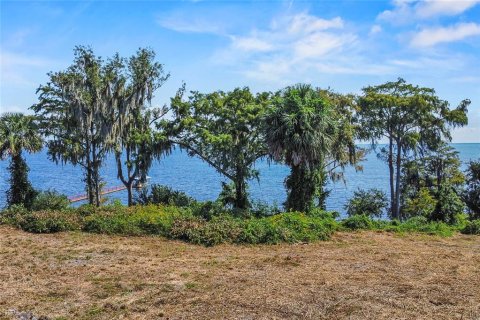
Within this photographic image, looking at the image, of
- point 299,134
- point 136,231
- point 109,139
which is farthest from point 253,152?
point 136,231

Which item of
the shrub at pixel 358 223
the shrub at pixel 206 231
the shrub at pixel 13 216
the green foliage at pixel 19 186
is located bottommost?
the shrub at pixel 358 223

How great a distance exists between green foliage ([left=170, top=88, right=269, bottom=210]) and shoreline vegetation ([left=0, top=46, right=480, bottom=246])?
53 millimetres

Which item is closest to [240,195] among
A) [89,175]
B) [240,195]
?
[240,195]

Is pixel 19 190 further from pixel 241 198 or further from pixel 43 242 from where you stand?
pixel 241 198

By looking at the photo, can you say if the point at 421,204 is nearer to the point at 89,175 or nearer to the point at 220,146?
the point at 220,146

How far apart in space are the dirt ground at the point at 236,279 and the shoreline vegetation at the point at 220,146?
155 cm

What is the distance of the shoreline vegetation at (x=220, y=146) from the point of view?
14680 mm

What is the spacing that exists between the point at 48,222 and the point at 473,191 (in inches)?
932

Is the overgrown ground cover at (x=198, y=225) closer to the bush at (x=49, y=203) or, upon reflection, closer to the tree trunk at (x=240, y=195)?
the bush at (x=49, y=203)

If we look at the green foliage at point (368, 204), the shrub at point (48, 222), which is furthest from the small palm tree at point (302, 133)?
the green foliage at point (368, 204)

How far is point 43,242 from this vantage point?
13.0 metres

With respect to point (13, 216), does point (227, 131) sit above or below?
above

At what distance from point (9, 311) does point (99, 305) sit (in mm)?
1429

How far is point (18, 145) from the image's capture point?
18.4m
